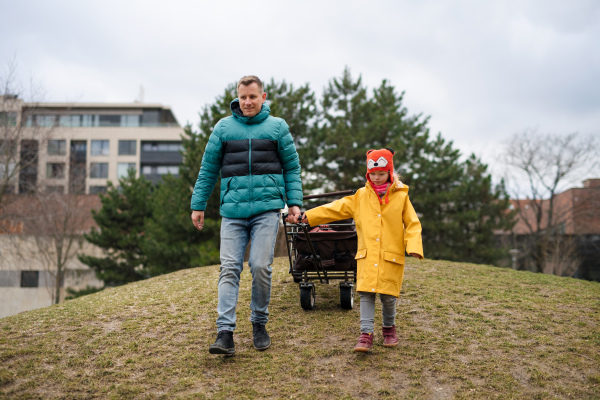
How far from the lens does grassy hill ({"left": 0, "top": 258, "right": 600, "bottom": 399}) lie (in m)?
3.77

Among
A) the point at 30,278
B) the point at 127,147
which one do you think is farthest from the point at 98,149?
the point at 30,278

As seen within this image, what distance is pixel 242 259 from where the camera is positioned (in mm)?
4230

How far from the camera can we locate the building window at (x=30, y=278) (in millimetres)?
35156

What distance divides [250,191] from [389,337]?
1934 mm

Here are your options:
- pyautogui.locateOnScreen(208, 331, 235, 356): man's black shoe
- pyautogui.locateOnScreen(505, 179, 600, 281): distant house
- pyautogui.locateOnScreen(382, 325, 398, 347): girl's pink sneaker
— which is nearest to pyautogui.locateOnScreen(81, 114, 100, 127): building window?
pyautogui.locateOnScreen(505, 179, 600, 281): distant house

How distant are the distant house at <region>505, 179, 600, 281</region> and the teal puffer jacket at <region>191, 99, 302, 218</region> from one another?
30.8 m

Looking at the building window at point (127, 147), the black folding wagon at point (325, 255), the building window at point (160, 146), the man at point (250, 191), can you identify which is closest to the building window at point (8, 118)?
the black folding wagon at point (325, 255)

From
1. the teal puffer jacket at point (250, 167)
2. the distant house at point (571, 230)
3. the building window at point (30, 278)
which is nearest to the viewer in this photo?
the teal puffer jacket at point (250, 167)

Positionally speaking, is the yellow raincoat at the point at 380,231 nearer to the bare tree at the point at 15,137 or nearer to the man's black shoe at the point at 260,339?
the man's black shoe at the point at 260,339

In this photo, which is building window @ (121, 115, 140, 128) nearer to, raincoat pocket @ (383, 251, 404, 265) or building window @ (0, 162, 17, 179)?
building window @ (0, 162, 17, 179)

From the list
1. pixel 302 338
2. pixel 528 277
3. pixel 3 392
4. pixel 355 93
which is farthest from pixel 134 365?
pixel 355 93

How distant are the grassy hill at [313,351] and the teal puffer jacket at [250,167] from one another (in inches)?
54.5

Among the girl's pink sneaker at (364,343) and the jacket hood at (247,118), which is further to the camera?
the jacket hood at (247,118)

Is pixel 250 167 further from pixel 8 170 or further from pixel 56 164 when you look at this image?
pixel 56 164
